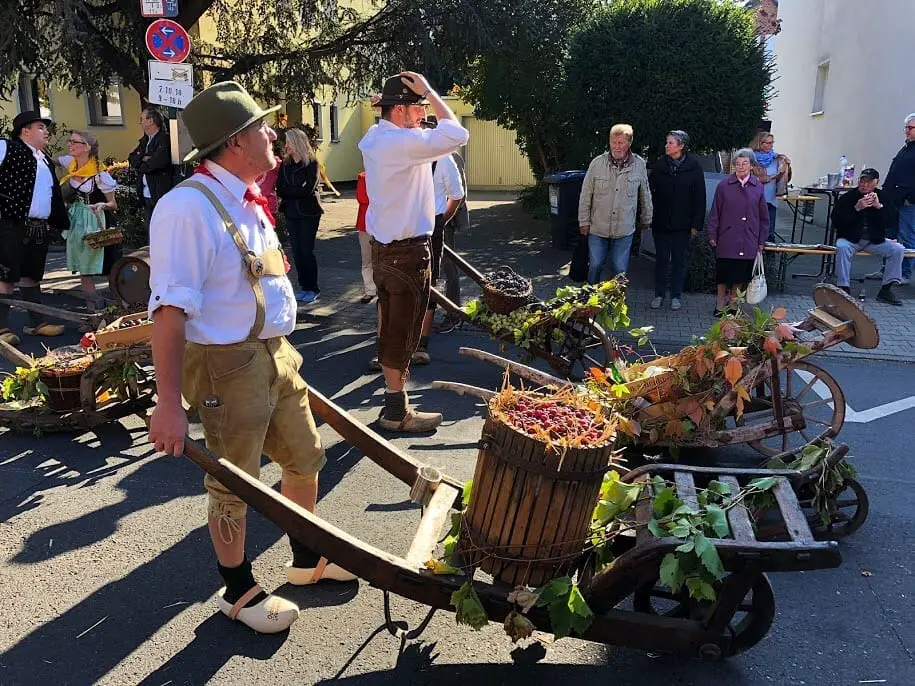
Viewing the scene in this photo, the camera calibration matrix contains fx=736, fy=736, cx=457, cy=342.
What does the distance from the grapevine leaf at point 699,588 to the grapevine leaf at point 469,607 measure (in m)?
0.69

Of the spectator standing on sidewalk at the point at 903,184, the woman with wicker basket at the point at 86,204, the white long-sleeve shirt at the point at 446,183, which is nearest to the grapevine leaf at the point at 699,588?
the white long-sleeve shirt at the point at 446,183

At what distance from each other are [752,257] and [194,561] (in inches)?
261

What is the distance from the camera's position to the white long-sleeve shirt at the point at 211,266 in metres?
2.40

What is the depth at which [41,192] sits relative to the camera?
715 cm

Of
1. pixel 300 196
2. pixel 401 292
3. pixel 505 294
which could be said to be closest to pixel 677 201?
pixel 505 294

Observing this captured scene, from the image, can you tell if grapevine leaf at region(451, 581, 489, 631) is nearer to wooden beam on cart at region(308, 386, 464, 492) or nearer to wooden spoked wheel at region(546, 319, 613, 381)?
wooden beam on cart at region(308, 386, 464, 492)

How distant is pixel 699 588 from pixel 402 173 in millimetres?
3037

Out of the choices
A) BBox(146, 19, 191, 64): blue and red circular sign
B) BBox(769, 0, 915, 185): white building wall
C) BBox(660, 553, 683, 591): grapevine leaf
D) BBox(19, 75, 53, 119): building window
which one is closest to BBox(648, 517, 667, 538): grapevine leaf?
BBox(660, 553, 683, 591): grapevine leaf

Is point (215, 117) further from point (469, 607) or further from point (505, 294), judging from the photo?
point (505, 294)

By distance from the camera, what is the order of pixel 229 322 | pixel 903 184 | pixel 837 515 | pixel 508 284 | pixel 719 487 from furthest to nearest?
pixel 903 184
pixel 508 284
pixel 837 515
pixel 719 487
pixel 229 322

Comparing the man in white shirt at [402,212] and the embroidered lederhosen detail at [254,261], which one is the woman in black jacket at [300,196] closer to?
the man in white shirt at [402,212]

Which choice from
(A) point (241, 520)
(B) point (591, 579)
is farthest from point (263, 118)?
(B) point (591, 579)

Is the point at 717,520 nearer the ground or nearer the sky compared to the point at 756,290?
nearer the ground

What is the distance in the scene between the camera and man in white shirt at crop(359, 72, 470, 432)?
14.1ft
